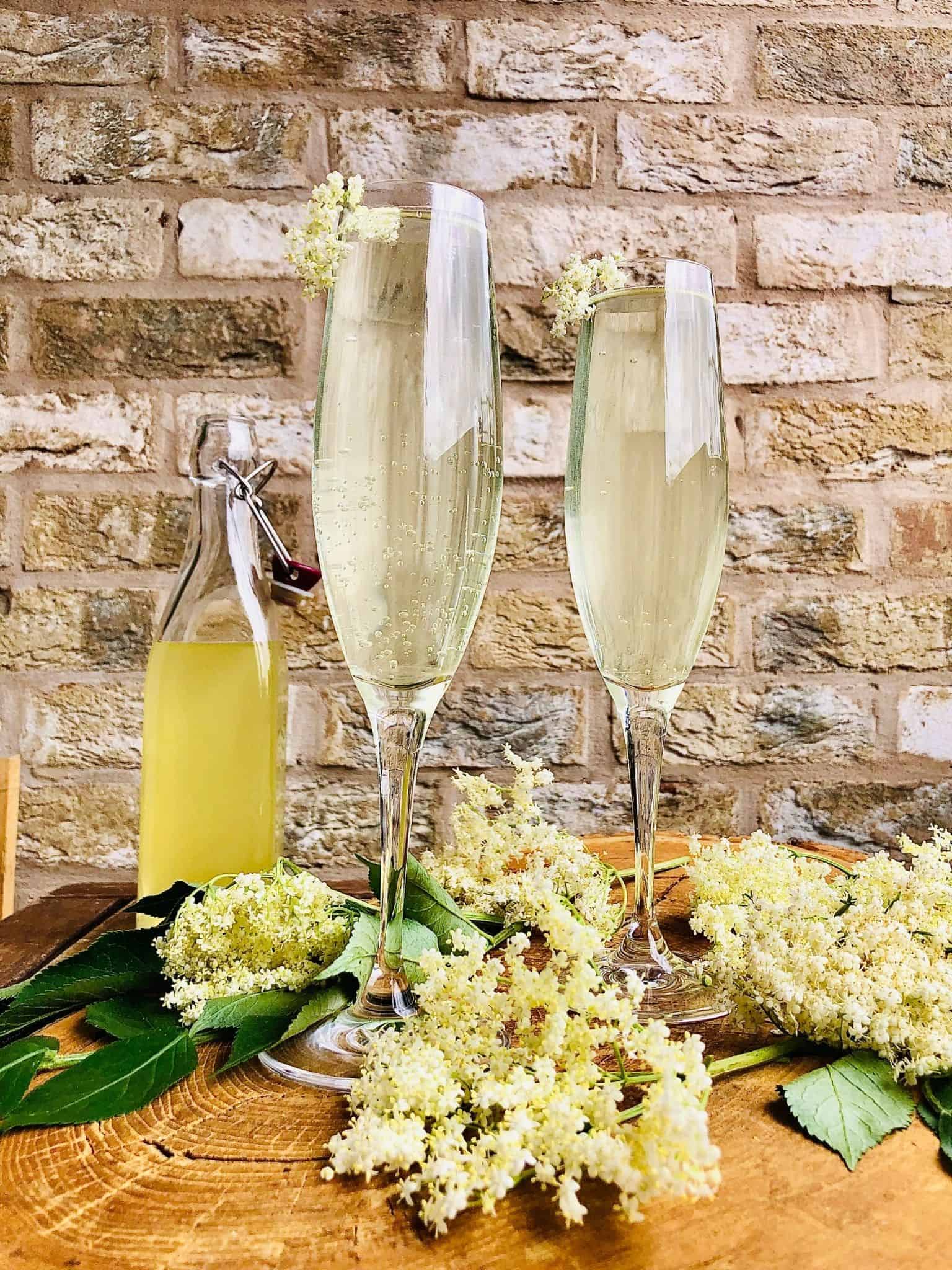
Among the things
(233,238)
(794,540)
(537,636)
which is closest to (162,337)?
(233,238)

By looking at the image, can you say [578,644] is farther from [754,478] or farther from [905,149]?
[905,149]

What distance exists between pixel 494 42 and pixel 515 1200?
1326mm

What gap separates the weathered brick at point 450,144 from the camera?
1.30 metres

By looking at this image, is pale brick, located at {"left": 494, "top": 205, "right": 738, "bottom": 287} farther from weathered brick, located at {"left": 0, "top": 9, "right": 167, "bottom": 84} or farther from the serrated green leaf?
the serrated green leaf

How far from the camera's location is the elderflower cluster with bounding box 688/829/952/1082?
43cm

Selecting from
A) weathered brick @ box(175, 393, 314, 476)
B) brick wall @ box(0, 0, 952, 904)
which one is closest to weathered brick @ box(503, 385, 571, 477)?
brick wall @ box(0, 0, 952, 904)

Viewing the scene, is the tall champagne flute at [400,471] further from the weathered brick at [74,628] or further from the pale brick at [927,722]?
the pale brick at [927,722]

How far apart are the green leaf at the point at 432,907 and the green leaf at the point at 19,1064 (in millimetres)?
188

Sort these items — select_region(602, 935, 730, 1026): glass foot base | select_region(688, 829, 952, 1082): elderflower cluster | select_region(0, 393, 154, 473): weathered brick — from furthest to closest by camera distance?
select_region(0, 393, 154, 473): weathered brick < select_region(602, 935, 730, 1026): glass foot base < select_region(688, 829, 952, 1082): elderflower cluster

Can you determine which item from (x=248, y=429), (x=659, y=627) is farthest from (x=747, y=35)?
(x=659, y=627)

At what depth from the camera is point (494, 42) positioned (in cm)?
130

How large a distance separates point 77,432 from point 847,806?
107cm

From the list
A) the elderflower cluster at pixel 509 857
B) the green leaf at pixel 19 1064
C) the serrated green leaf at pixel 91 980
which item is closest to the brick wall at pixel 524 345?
the elderflower cluster at pixel 509 857

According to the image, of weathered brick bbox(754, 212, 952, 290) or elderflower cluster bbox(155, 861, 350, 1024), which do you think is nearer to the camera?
elderflower cluster bbox(155, 861, 350, 1024)
